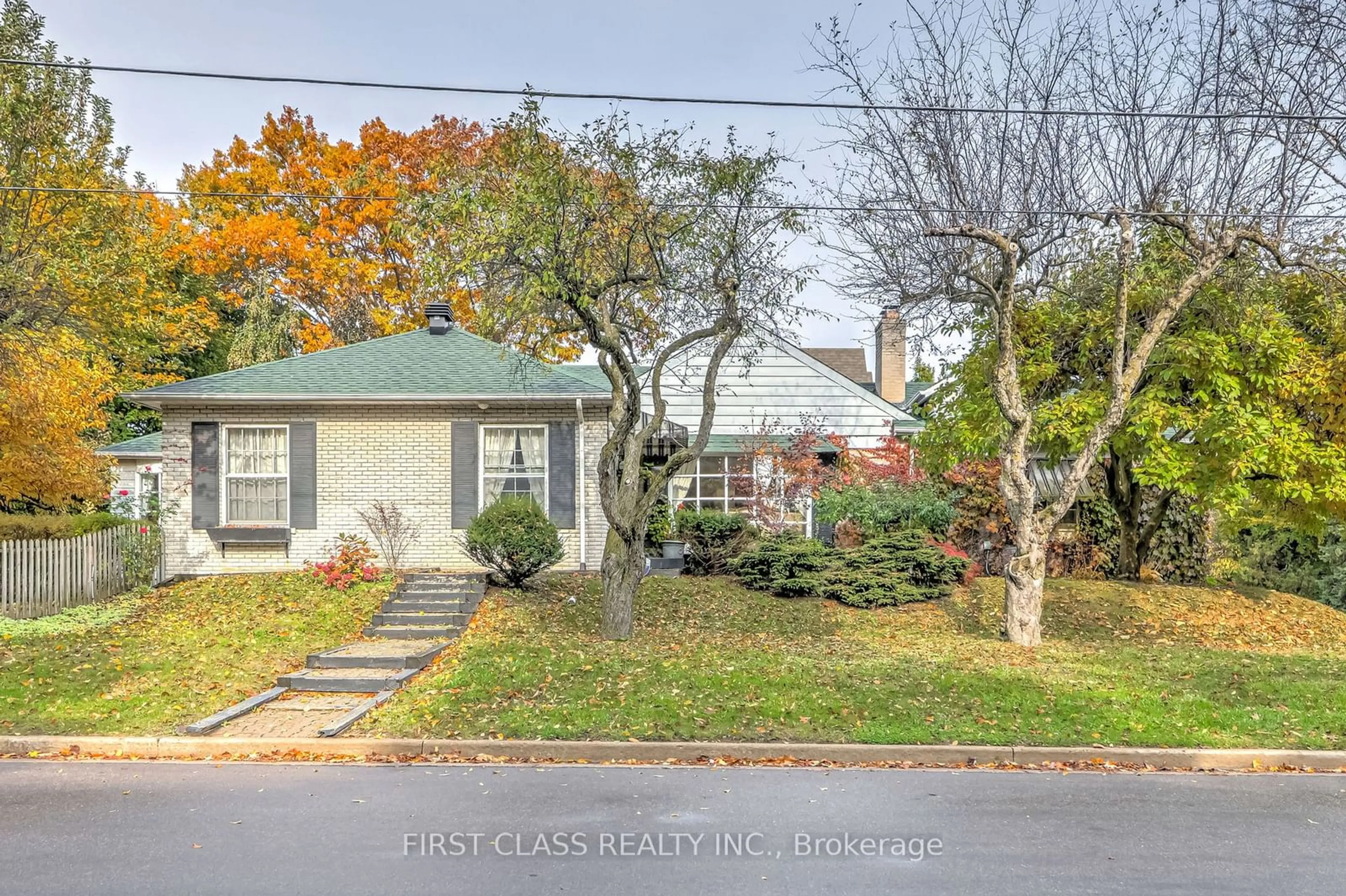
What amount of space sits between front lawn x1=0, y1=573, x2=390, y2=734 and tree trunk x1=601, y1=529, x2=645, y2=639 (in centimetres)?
351

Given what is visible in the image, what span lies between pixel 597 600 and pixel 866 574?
455 centimetres

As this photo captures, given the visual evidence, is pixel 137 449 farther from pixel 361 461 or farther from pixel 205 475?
pixel 361 461

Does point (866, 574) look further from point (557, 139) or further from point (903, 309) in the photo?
point (557, 139)

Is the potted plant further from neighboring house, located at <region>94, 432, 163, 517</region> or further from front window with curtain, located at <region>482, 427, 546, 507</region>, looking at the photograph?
neighboring house, located at <region>94, 432, 163, 517</region>

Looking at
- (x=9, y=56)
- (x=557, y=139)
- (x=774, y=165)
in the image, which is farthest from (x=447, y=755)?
(x=9, y=56)

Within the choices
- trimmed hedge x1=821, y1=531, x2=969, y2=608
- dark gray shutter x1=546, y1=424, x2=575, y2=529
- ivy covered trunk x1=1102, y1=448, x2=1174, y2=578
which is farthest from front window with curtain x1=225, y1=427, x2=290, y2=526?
ivy covered trunk x1=1102, y1=448, x2=1174, y2=578

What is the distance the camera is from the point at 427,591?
42.5ft

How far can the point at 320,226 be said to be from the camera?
27578 millimetres

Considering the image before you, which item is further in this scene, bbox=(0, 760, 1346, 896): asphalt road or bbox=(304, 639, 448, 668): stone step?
bbox=(304, 639, 448, 668): stone step

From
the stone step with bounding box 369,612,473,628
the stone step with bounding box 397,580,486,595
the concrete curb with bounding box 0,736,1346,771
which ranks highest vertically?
the stone step with bounding box 397,580,486,595

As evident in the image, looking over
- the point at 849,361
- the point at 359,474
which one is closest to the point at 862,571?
the point at 359,474

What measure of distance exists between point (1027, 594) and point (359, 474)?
10519mm

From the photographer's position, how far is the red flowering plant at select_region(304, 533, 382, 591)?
13.5m

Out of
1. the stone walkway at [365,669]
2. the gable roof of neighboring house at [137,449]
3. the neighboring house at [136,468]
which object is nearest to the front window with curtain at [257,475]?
the stone walkway at [365,669]
